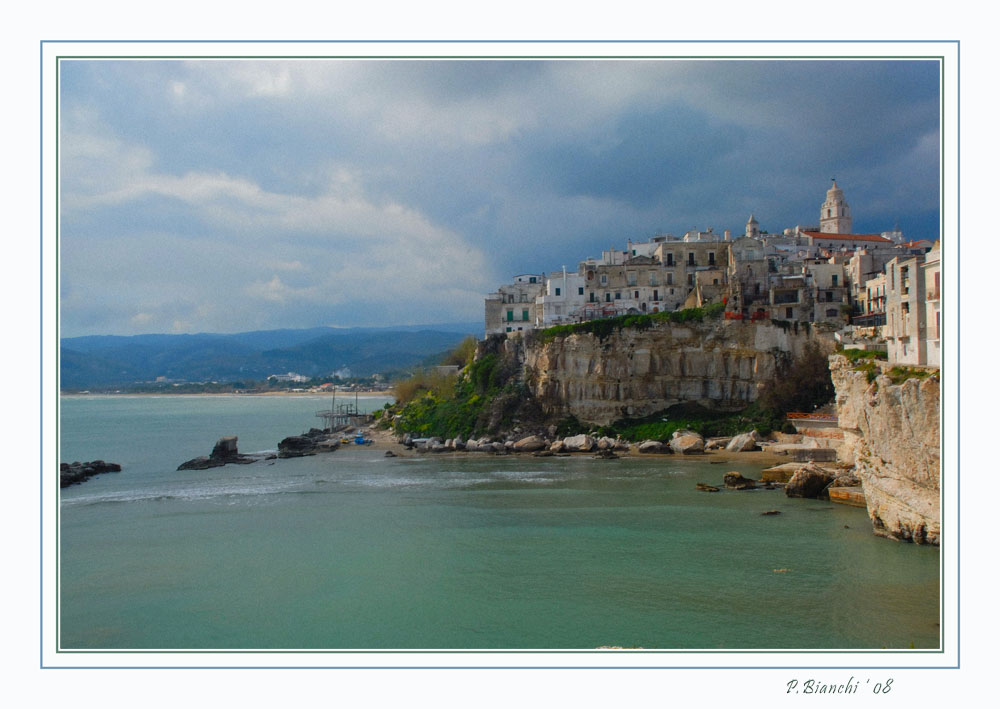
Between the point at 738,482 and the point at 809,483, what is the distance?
229cm

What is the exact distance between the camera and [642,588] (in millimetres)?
11508

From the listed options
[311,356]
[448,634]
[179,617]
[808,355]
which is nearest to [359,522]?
[179,617]

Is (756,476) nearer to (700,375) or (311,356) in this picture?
(700,375)

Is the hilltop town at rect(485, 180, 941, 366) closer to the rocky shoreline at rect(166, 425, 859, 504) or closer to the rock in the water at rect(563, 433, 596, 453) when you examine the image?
the rocky shoreline at rect(166, 425, 859, 504)

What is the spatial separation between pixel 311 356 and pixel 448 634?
15340 centimetres

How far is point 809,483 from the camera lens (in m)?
17.7

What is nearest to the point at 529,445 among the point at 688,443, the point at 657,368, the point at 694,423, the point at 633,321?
the point at 688,443

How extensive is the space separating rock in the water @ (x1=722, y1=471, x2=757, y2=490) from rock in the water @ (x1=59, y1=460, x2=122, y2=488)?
22.6 metres

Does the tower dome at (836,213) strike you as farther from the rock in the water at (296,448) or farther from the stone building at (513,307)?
the rock in the water at (296,448)

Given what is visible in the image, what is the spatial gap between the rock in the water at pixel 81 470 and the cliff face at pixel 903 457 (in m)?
25.3

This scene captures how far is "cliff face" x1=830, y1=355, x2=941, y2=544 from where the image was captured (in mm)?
10906

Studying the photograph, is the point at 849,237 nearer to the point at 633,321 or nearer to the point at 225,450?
the point at 633,321

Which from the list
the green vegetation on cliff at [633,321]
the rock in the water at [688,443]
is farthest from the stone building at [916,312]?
the green vegetation on cliff at [633,321]

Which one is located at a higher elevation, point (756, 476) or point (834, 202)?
point (834, 202)
